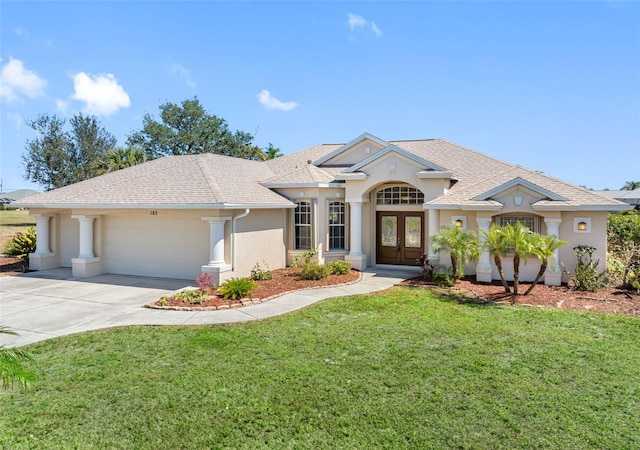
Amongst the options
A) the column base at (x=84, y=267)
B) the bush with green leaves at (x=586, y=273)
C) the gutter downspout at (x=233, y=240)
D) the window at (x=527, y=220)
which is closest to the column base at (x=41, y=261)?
the column base at (x=84, y=267)

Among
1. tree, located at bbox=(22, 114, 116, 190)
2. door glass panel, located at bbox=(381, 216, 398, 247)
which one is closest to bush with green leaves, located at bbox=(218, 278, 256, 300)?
door glass panel, located at bbox=(381, 216, 398, 247)

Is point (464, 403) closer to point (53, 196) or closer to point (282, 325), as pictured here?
point (282, 325)

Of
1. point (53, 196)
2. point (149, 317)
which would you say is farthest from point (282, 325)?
point (53, 196)

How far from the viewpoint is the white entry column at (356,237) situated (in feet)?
55.8

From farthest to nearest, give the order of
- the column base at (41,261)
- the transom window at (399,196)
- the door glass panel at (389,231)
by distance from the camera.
A: the door glass panel at (389,231), the transom window at (399,196), the column base at (41,261)

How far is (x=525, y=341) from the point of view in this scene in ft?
27.2

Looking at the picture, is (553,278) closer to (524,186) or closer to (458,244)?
(524,186)

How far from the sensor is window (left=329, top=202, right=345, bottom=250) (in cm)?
1780

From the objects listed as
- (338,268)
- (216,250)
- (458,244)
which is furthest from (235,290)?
(458,244)

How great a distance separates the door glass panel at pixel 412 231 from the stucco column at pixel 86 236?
1294cm

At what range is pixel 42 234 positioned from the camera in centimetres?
1739

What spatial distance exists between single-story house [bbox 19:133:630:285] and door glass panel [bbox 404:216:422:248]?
4 centimetres

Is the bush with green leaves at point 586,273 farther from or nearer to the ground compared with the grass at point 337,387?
farther from the ground

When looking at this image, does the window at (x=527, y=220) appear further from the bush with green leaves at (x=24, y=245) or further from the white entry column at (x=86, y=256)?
the bush with green leaves at (x=24, y=245)
